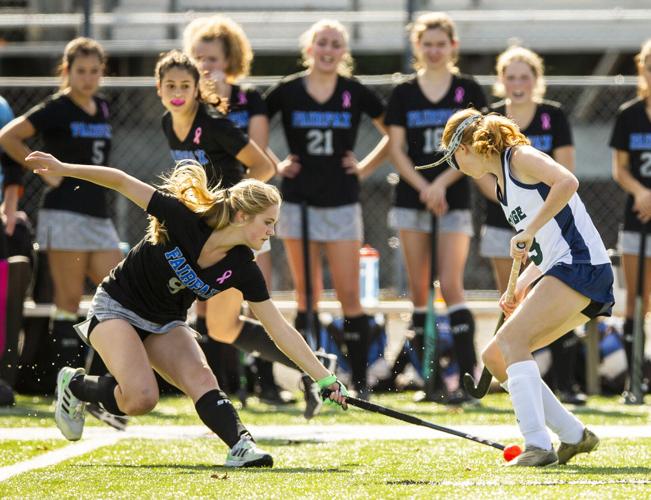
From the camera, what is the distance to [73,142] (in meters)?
7.06

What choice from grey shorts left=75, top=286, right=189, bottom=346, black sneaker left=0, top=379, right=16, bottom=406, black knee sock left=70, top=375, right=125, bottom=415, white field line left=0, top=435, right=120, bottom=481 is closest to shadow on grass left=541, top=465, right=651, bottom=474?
grey shorts left=75, top=286, right=189, bottom=346

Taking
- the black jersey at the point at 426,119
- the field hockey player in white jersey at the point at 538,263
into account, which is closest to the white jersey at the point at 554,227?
the field hockey player in white jersey at the point at 538,263

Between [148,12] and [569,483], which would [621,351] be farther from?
[148,12]

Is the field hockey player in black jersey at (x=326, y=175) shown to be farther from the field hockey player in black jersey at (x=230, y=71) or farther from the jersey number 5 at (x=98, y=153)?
the jersey number 5 at (x=98, y=153)

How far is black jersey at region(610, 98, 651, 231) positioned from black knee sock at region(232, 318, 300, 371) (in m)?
2.46

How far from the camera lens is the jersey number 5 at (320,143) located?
286 inches

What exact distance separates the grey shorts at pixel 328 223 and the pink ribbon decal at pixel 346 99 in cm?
57

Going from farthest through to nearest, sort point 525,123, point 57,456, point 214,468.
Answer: point 525,123 < point 57,456 < point 214,468

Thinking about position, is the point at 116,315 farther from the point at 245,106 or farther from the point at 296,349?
the point at 245,106

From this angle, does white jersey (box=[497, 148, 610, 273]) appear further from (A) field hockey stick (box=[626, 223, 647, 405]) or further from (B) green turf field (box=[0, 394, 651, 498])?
(A) field hockey stick (box=[626, 223, 647, 405])

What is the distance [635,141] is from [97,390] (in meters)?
3.71

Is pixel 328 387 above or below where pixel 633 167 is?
below

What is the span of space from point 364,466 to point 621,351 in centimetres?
345

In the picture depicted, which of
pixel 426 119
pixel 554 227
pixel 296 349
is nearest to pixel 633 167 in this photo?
pixel 426 119
